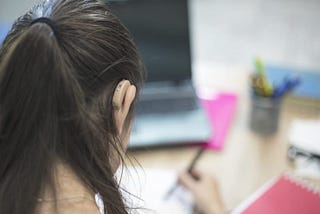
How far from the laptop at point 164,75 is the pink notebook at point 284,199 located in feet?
0.72

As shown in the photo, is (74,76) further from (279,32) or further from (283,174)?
(279,32)

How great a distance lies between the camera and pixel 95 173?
0.69 m

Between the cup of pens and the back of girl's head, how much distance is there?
0.59 meters

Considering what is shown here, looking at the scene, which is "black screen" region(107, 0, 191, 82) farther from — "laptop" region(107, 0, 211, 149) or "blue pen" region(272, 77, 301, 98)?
"blue pen" region(272, 77, 301, 98)

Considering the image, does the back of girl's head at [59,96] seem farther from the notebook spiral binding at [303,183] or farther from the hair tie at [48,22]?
the notebook spiral binding at [303,183]

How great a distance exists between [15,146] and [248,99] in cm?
86

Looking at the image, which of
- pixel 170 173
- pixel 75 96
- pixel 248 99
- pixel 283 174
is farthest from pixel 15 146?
pixel 248 99

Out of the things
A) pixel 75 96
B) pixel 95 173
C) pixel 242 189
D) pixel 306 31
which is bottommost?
pixel 306 31

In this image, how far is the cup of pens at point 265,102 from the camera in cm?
122

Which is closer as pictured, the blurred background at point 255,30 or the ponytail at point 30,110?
the ponytail at point 30,110

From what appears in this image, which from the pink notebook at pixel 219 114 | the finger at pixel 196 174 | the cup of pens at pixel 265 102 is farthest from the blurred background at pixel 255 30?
the finger at pixel 196 174

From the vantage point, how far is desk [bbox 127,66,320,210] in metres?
1.12

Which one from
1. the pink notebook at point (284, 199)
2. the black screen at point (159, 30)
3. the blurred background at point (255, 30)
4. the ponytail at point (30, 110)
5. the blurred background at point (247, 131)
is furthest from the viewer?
the blurred background at point (255, 30)

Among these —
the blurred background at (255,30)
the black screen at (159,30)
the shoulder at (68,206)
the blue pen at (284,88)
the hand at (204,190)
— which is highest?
the black screen at (159,30)
